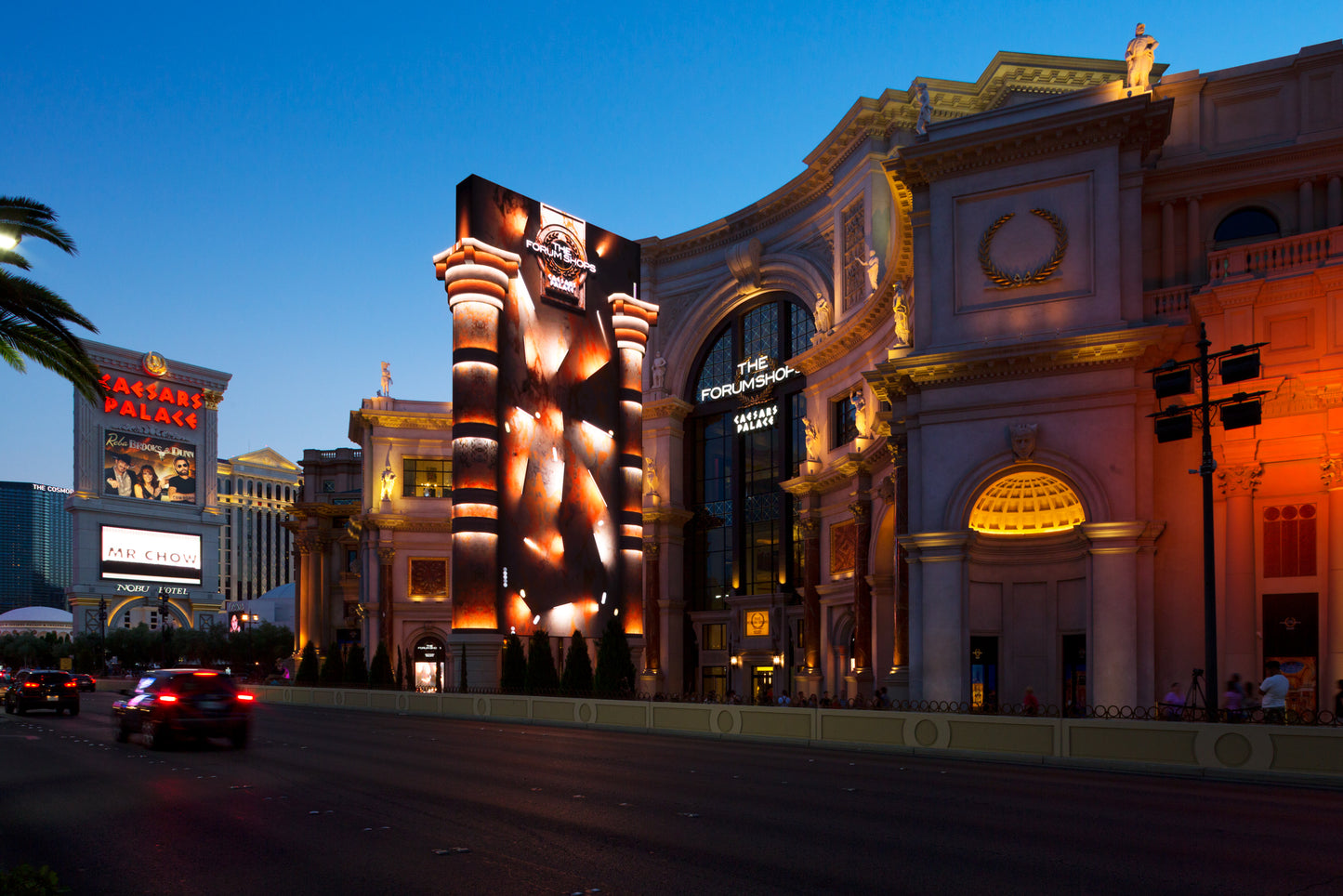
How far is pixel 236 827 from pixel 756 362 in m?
50.2

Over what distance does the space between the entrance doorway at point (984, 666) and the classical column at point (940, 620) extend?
1.62 metres

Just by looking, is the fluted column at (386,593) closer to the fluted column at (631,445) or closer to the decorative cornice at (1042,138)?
the fluted column at (631,445)

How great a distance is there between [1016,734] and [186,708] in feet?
56.5

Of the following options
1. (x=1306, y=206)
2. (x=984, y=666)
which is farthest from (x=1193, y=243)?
(x=984, y=666)

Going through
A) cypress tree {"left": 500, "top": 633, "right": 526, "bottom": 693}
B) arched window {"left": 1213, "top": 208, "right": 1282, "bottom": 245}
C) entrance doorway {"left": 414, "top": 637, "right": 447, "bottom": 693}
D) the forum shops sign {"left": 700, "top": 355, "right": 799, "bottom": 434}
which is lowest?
entrance doorway {"left": 414, "top": 637, "right": 447, "bottom": 693}

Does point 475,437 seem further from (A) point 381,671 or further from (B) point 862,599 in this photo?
(B) point 862,599

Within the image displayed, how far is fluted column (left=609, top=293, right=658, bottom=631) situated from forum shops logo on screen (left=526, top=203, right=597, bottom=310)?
277 cm

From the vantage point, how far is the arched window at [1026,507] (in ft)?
107

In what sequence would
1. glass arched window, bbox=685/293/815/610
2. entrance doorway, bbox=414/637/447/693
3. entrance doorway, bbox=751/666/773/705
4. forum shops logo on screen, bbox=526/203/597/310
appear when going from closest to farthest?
forum shops logo on screen, bbox=526/203/597/310 → entrance doorway, bbox=751/666/773/705 → glass arched window, bbox=685/293/815/610 → entrance doorway, bbox=414/637/447/693

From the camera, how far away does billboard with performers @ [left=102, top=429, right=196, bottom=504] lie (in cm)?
13375

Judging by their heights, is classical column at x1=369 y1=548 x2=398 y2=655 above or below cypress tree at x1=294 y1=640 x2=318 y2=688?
above

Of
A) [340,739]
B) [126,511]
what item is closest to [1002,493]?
[340,739]

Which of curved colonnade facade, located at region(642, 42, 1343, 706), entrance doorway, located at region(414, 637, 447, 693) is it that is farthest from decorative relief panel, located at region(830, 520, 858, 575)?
entrance doorway, located at region(414, 637, 447, 693)

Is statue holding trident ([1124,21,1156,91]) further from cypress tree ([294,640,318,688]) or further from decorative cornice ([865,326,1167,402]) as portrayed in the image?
cypress tree ([294,640,318,688])
